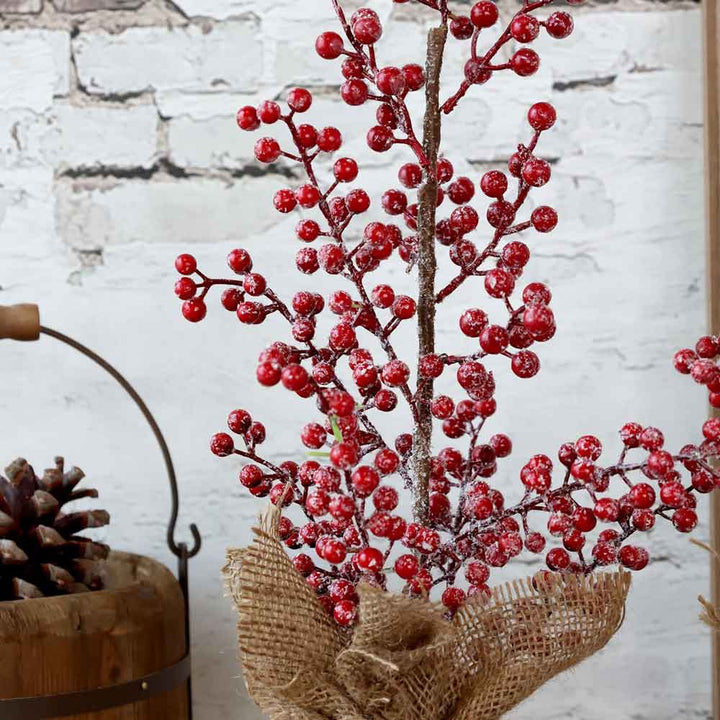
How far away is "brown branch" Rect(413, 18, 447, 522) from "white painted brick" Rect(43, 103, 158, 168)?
0.49m

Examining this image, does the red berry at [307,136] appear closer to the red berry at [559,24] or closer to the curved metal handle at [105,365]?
the red berry at [559,24]

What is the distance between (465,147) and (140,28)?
14.7 inches

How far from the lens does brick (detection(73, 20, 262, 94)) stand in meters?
0.98

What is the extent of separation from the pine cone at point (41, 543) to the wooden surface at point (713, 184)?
1.94 ft

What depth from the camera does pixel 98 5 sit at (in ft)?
3.24

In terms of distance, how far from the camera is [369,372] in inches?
21.2

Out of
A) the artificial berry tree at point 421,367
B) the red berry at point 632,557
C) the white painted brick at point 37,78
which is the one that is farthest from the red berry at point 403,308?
the white painted brick at point 37,78

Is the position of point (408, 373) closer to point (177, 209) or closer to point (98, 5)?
point (177, 209)

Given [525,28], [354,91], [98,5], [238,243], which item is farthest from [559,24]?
[98,5]

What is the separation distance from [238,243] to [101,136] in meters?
0.19

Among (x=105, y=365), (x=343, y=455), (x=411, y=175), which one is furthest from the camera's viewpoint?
(x=105, y=365)

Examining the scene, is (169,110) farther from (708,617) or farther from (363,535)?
(708,617)

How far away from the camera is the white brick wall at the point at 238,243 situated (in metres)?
0.97

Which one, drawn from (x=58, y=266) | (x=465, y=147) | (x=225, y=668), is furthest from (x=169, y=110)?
(x=225, y=668)
